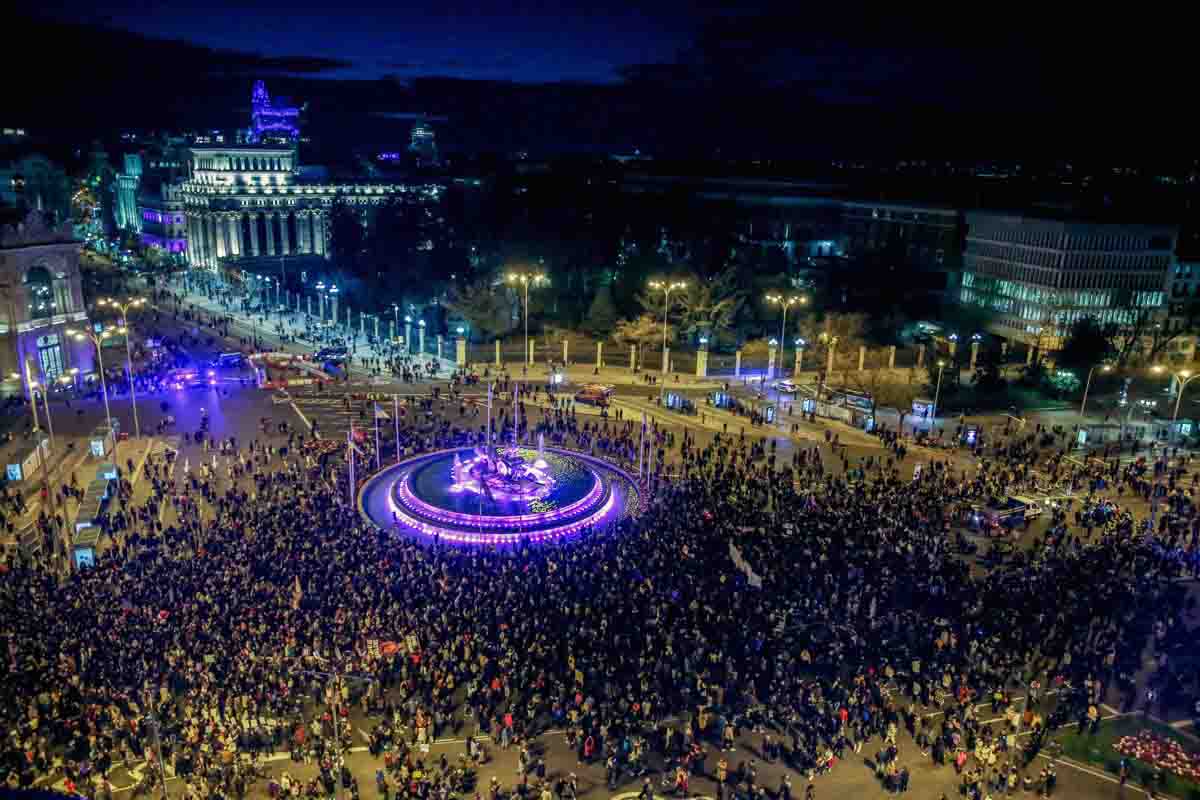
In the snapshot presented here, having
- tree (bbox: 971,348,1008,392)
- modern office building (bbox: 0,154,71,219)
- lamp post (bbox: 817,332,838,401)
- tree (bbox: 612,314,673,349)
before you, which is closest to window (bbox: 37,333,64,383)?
tree (bbox: 612,314,673,349)

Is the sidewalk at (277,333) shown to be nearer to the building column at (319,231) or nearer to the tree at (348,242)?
the tree at (348,242)

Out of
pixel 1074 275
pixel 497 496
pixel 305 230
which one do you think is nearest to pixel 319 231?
pixel 305 230

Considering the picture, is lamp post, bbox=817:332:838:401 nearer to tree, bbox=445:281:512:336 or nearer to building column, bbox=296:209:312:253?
tree, bbox=445:281:512:336

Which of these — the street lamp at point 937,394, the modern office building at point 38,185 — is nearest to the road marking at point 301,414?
the street lamp at point 937,394

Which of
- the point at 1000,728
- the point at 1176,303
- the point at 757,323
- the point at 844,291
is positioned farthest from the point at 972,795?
the point at 1176,303

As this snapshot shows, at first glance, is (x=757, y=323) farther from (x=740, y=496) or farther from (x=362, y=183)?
(x=362, y=183)
